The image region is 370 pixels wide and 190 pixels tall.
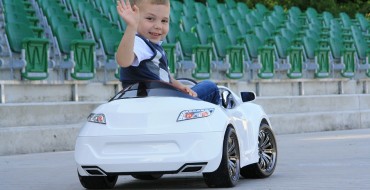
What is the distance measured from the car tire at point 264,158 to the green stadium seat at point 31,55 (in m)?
6.41

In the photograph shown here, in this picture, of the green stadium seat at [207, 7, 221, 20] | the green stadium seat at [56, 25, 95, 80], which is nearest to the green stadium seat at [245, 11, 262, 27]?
the green stadium seat at [207, 7, 221, 20]

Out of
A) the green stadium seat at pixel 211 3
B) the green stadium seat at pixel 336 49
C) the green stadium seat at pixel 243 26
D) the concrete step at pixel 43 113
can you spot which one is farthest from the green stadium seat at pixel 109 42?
the green stadium seat at pixel 211 3

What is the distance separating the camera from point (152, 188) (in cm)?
848

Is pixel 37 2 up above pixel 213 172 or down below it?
above

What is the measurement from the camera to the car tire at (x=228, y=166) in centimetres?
804

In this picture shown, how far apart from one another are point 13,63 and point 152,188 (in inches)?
291

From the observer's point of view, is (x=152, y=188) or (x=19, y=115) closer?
(x=152, y=188)

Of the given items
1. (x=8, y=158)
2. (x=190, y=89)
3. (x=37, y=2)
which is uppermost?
(x=37, y=2)

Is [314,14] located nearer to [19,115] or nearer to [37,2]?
[37,2]

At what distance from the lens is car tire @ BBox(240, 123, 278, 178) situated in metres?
9.24

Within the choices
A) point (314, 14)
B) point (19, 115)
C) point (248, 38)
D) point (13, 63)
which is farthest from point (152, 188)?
point (314, 14)

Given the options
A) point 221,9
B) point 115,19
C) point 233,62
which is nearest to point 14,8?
point 115,19

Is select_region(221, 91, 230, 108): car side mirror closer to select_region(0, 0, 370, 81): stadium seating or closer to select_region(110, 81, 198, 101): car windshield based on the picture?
select_region(110, 81, 198, 101): car windshield

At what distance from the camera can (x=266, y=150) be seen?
9562mm
